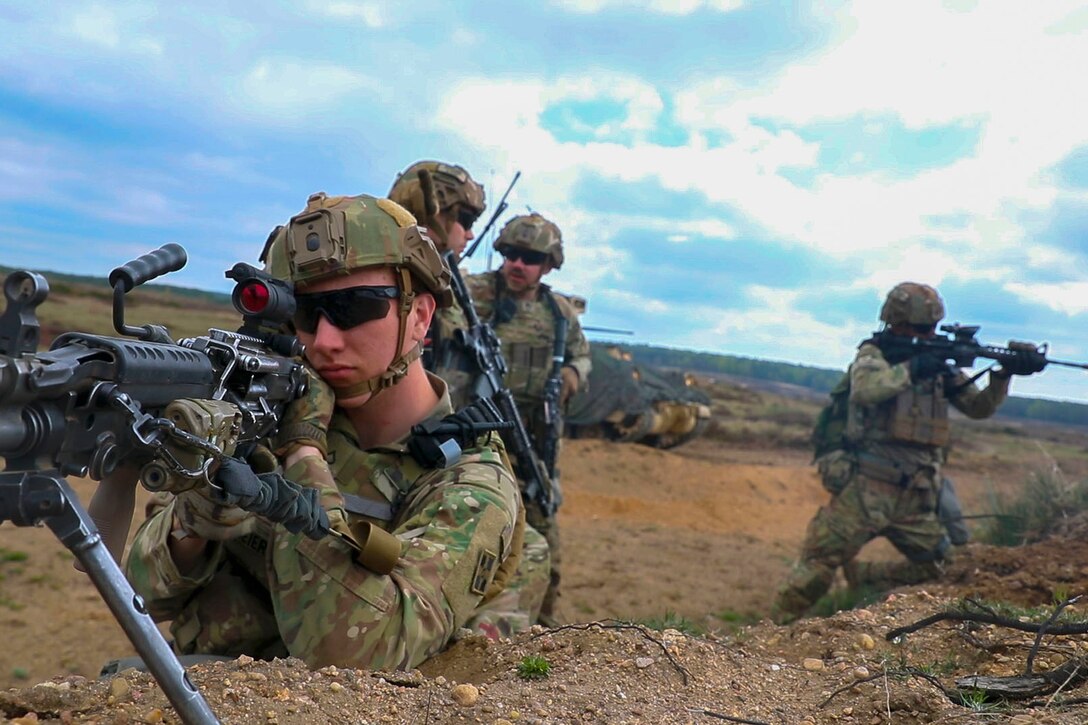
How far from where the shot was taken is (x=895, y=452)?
816cm

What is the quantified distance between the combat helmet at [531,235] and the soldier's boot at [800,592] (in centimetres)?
356

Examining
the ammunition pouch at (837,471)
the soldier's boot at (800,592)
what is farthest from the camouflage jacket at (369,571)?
the ammunition pouch at (837,471)

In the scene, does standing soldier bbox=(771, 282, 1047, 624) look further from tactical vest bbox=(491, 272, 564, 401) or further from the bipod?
the bipod

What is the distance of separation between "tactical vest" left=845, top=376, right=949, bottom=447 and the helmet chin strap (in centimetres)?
635

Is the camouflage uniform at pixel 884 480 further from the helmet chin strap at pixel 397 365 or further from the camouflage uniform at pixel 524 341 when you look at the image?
the helmet chin strap at pixel 397 365

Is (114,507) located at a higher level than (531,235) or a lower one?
lower

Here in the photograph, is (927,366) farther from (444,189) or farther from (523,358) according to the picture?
(444,189)

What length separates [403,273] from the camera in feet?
9.34

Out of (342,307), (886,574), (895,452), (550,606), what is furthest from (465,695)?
(886,574)

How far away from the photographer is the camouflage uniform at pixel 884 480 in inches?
310

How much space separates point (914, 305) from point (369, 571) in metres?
6.96

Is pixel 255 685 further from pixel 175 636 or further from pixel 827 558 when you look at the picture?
pixel 827 558

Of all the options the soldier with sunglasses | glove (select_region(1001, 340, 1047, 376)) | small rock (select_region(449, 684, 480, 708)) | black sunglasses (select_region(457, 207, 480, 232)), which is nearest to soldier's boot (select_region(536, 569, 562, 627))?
black sunglasses (select_region(457, 207, 480, 232))

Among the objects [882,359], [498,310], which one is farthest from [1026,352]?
[498,310]
